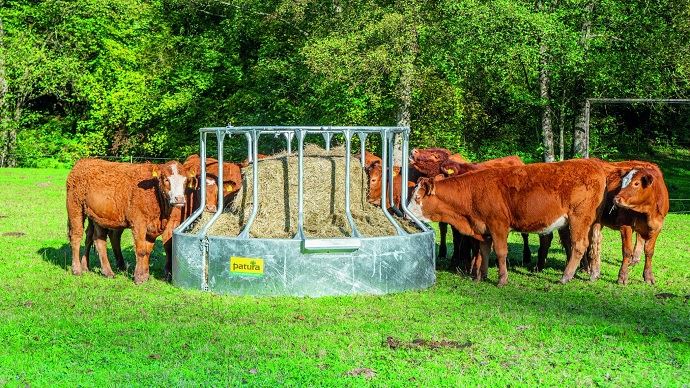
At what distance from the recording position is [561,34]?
25750mm

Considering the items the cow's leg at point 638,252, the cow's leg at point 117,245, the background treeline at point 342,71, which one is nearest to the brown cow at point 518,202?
the cow's leg at point 638,252

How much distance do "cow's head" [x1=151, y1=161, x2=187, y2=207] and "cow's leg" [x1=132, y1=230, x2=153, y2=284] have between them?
724mm

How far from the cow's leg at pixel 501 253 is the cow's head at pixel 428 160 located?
291cm

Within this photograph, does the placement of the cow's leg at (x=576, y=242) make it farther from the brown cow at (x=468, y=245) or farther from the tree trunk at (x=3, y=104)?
the tree trunk at (x=3, y=104)

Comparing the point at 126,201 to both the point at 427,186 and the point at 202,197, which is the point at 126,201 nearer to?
the point at 202,197

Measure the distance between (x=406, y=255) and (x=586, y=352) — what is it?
359 centimetres

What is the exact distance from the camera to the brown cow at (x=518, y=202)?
12.9 metres

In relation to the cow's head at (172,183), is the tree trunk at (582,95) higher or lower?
higher

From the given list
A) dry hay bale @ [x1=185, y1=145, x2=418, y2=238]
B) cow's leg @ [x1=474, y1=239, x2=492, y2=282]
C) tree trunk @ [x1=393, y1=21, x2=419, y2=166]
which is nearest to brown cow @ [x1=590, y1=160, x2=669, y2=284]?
cow's leg @ [x1=474, y1=239, x2=492, y2=282]

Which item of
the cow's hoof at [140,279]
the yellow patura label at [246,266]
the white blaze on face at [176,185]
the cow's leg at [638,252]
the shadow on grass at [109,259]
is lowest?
the shadow on grass at [109,259]

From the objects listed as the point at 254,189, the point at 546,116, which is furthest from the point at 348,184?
the point at 546,116

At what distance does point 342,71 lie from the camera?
27.1 m

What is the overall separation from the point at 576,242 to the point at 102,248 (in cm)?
759

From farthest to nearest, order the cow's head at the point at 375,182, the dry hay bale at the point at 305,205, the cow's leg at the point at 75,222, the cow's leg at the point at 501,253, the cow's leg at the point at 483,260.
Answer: the cow's head at the point at 375,182 → the cow's leg at the point at 75,222 → the cow's leg at the point at 483,260 → the cow's leg at the point at 501,253 → the dry hay bale at the point at 305,205
